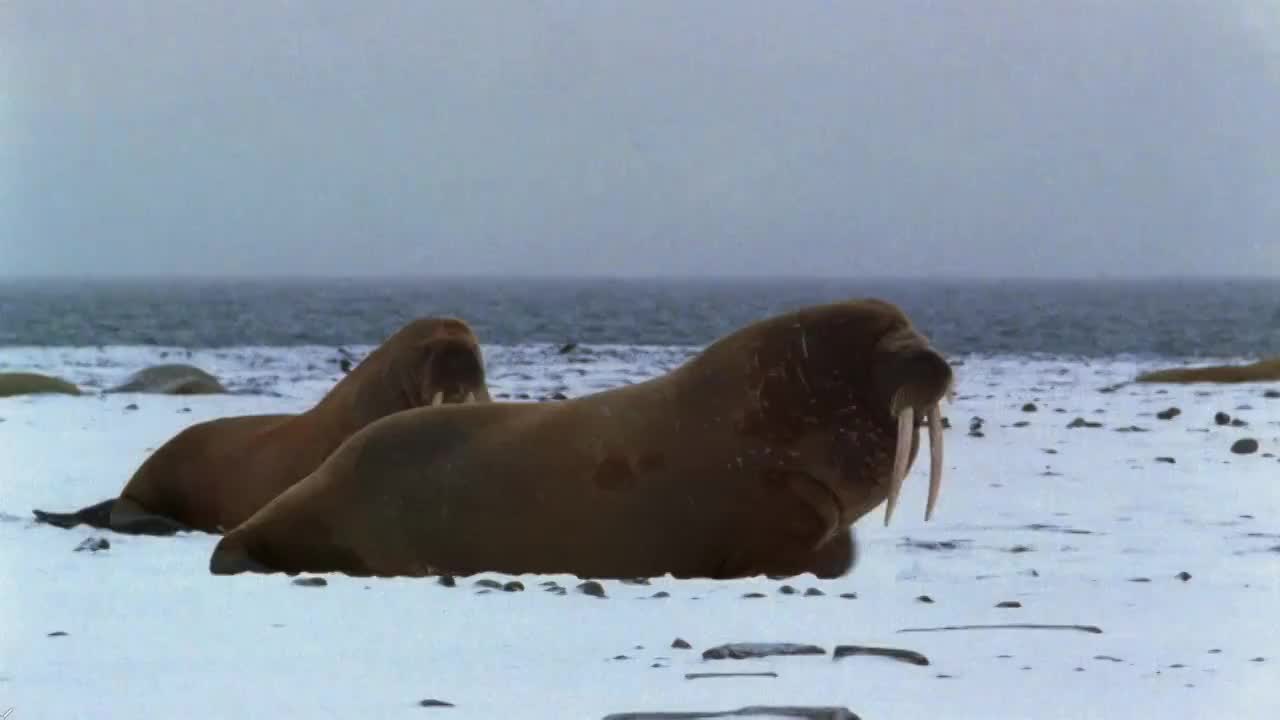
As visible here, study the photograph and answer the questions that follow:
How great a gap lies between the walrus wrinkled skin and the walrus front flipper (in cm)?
1149

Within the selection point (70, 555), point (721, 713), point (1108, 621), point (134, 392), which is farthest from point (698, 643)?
point (134, 392)

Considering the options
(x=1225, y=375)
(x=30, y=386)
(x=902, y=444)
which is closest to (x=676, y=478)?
(x=902, y=444)

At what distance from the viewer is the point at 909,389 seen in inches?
215

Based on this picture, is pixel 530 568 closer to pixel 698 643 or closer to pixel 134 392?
pixel 698 643

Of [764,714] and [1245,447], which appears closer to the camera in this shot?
[764,714]

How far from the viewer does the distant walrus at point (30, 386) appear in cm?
1388

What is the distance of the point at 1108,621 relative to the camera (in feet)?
15.9

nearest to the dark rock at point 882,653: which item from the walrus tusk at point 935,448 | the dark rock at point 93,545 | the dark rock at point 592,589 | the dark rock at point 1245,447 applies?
the dark rock at point 592,589

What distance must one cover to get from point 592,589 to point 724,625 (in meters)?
0.61

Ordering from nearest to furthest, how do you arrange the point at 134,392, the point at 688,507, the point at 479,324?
1. the point at 688,507
2. the point at 134,392
3. the point at 479,324

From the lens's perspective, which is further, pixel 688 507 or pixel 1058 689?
pixel 688 507

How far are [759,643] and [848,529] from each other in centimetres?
145

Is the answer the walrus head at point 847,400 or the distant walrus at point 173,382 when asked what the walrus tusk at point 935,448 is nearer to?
the walrus head at point 847,400

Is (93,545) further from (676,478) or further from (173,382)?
(173,382)
